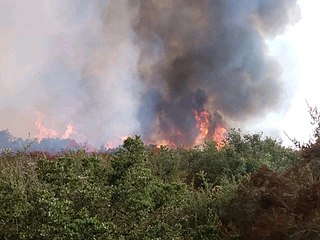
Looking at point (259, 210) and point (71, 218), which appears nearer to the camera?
point (71, 218)

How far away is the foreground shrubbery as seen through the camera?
491 inches

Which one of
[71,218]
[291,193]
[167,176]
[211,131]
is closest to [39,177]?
[71,218]

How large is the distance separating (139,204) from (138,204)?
34 millimetres

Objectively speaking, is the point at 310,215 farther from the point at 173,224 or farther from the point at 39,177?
the point at 39,177

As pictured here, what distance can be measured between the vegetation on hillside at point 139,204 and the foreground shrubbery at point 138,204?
2cm

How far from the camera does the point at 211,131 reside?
4822 centimetres

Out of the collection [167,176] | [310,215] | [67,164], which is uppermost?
[167,176]

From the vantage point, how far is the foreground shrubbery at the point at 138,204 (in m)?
12.5

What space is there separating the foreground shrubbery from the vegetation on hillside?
2 cm

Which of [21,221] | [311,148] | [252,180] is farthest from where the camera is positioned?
[311,148]

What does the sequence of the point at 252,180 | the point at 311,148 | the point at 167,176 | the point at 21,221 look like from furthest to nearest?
the point at 167,176, the point at 311,148, the point at 252,180, the point at 21,221

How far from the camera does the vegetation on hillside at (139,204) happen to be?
12469 mm

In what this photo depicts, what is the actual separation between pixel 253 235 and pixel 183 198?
2918 mm

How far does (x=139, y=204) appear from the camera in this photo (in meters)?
13.9
